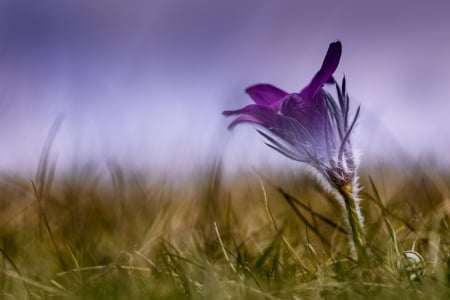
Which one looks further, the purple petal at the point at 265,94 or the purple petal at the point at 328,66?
the purple petal at the point at 265,94

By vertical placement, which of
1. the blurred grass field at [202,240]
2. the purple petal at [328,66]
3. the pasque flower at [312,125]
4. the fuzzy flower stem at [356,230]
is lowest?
the blurred grass field at [202,240]

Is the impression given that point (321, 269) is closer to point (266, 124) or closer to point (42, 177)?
point (266, 124)

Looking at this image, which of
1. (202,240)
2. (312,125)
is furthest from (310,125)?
(202,240)

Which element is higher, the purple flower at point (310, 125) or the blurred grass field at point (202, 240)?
the purple flower at point (310, 125)

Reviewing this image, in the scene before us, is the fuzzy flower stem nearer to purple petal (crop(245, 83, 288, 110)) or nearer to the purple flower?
the purple flower

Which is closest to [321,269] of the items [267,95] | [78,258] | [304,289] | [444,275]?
[304,289]

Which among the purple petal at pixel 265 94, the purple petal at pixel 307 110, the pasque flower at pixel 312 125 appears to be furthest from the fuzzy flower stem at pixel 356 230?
the purple petal at pixel 265 94

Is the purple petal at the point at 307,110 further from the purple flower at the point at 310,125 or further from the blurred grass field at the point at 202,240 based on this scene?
the blurred grass field at the point at 202,240

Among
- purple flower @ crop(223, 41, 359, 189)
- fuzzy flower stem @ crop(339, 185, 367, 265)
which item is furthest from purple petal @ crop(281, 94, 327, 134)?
fuzzy flower stem @ crop(339, 185, 367, 265)
